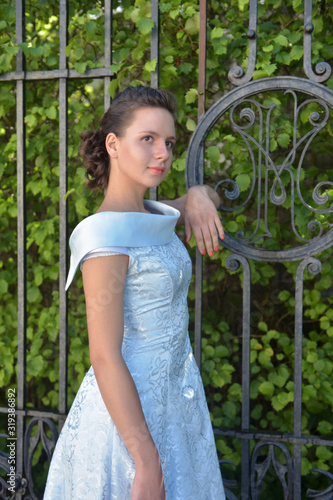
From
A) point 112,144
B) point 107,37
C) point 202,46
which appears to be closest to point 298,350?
point 112,144

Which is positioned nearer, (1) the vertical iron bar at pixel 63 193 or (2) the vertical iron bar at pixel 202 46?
(2) the vertical iron bar at pixel 202 46

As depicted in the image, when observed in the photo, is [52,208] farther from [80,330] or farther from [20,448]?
[20,448]

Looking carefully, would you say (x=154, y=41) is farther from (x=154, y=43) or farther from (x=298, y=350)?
(x=298, y=350)

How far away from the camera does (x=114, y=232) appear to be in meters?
1.33

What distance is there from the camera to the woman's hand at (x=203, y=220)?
1666 mm

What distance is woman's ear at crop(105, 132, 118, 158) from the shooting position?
1.48m

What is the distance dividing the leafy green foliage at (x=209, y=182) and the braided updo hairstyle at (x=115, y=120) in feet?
1.79

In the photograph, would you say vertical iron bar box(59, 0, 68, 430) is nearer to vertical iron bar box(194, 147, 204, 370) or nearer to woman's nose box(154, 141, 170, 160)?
vertical iron bar box(194, 147, 204, 370)

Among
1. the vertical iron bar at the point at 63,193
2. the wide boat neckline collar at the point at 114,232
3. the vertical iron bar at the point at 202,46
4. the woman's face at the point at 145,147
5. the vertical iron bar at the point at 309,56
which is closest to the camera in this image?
the wide boat neckline collar at the point at 114,232

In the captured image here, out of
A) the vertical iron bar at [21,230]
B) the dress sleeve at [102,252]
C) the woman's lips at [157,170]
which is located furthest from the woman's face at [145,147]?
the vertical iron bar at [21,230]

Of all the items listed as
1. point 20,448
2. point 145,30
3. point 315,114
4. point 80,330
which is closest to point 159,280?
point 315,114

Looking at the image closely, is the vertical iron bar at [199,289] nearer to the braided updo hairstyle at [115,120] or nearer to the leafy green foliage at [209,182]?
the leafy green foliage at [209,182]

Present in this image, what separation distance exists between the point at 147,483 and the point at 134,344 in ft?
1.14

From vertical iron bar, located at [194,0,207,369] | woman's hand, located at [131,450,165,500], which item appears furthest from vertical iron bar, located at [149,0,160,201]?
woman's hand, located at [131,450,165,500]
